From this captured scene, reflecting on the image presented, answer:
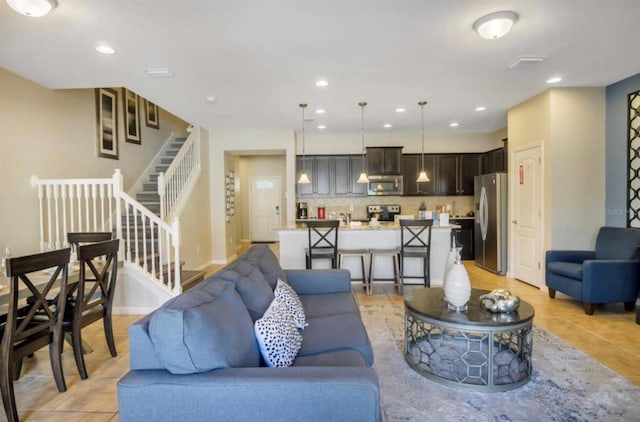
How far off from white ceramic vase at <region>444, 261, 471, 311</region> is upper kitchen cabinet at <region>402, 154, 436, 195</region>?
5.15 m

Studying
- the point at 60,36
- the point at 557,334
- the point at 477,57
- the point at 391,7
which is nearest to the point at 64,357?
the point at 60,36

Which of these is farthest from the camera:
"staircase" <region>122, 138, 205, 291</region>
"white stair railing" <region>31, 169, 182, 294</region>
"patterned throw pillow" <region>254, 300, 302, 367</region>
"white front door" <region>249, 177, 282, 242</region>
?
"white front door" <region>249, 177, 282, 242</region>

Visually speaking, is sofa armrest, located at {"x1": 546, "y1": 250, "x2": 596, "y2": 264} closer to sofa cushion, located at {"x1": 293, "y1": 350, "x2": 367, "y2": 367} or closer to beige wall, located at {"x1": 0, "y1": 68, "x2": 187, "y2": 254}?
sofa cushion, located at {"x1": 293, "y1": 350, "x2": 367, "y2": 367}

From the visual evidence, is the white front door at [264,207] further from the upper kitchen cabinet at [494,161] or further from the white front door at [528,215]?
the white front door at [528,215]

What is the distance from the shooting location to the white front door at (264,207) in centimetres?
1039

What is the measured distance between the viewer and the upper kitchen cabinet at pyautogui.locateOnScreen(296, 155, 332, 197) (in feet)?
24.7

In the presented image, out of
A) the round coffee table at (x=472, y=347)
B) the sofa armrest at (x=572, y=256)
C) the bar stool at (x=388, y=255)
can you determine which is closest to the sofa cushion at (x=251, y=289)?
the round coffee table at (x=472, y=347)

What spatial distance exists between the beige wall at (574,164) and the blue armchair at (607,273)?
0.39m

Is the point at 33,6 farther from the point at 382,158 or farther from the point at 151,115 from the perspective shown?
the point at 382,158

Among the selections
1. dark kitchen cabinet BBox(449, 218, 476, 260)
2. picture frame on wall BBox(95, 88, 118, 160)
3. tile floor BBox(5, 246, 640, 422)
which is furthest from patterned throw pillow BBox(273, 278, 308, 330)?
dark kitchen cabinet BBox(449, 218, 476, 260)

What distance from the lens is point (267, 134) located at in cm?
717

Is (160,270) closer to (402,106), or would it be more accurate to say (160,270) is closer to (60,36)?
(60,36)

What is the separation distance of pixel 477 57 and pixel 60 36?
3839 mm

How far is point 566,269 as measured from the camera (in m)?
4.17
